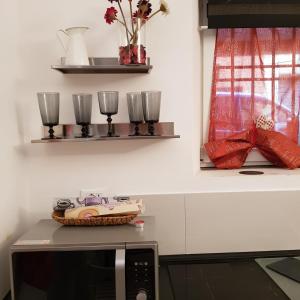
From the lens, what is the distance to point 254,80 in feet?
6.18

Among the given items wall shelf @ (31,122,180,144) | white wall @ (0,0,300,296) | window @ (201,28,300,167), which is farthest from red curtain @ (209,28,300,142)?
wall shelf @ (31,122,180,144)

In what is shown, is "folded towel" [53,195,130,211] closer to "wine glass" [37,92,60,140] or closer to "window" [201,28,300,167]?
"wine glass" [37,92,60,140]

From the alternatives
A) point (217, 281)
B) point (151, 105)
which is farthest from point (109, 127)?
point (217, 281)

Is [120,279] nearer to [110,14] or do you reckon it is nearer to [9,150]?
[9,150]

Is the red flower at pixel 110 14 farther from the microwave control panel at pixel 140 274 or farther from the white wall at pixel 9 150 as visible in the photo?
the microwave control panel at pixel 140 274

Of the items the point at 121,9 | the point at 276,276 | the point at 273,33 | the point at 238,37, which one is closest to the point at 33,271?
the point at 276,276

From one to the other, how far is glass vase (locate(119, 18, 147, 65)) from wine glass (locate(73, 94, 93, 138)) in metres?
0.20

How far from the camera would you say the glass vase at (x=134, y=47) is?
1.38m

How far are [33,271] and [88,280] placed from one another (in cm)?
18

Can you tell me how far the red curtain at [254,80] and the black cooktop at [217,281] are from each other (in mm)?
681

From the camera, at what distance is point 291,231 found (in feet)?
5.24

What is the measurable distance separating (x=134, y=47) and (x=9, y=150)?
637 millimetres

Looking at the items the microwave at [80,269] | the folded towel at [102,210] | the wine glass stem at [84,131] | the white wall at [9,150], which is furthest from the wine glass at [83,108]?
the microwave at [80,269]

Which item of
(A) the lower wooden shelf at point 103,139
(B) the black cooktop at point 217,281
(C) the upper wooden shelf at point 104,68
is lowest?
(B) the black cooktop at point 217,281
